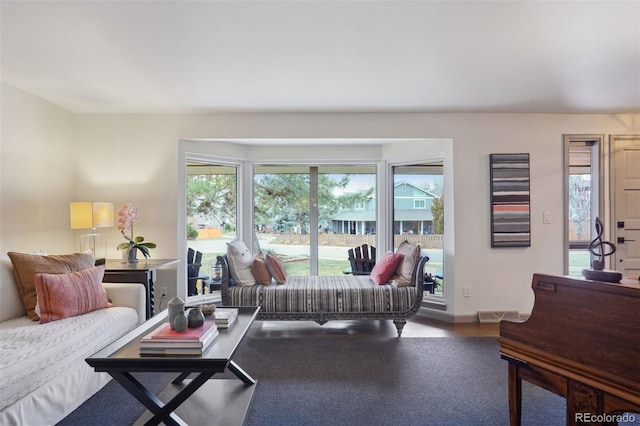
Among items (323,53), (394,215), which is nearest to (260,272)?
(394,215)

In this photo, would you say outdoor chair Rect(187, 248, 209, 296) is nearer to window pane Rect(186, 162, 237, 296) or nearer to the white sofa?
window pane Rect(186, 162, 237, 296)

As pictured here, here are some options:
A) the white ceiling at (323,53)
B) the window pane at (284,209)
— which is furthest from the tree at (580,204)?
the window pane at (284,209)

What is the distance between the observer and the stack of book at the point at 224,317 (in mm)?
2126

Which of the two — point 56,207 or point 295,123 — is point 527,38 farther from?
point 56,207

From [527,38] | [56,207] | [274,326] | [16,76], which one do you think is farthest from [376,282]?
[16,76]

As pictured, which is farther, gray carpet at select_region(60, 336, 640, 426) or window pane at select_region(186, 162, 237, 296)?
window pane at select_region(186, 162, 237, 296)

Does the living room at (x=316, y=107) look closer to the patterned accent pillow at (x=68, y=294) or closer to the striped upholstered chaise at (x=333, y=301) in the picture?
the patterned accent pillow at (x=68, y=294)

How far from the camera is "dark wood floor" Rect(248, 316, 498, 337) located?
3387mm

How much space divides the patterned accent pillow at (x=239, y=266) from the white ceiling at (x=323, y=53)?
5.18ft

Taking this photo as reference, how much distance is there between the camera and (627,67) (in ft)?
8.53

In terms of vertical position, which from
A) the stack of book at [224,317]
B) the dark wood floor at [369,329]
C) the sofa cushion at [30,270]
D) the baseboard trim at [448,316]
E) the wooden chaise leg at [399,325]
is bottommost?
the dark wood floor at [369,329]

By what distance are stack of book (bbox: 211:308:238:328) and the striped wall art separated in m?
3.04

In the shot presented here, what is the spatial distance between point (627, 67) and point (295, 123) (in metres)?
3.00

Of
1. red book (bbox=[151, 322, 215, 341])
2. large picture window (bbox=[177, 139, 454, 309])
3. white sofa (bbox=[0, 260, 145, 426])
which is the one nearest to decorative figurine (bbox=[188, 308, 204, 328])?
red book (bbox=[151, 322, 215, 341])
